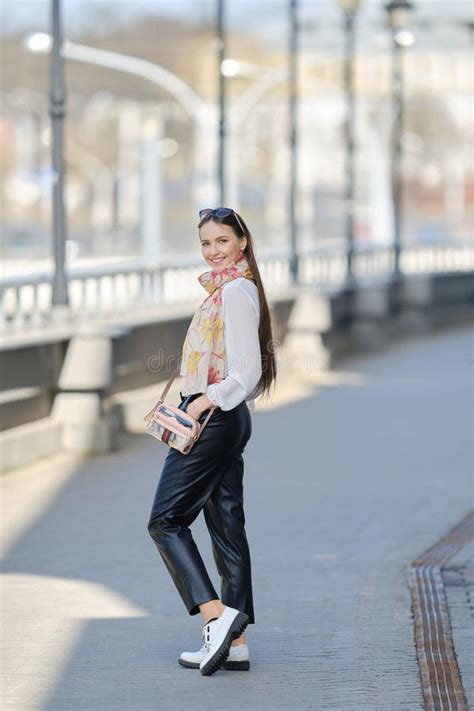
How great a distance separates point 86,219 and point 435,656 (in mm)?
86701

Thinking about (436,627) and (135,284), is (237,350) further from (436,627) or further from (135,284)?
(135,284)

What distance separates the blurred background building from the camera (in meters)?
60.9

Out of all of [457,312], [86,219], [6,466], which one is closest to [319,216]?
[457,312]

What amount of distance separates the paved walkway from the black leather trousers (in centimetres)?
34

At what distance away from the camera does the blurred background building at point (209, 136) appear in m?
60.9

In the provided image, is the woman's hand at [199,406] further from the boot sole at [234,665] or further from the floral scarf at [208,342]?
the boot sole at [234,665]

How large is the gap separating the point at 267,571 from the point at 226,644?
2.24m

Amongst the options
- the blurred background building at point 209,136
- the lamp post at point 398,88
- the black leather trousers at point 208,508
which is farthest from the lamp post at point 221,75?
the blurred background building at point 209,136

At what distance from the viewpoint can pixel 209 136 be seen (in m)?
59.4

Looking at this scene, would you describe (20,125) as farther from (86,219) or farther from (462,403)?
(462,403)

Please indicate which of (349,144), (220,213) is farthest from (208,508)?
(349,144)

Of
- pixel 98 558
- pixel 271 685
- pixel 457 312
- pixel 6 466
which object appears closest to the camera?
pixel 271 685

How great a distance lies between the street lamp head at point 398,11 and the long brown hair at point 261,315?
57.4 feet

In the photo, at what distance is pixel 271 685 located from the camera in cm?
603
